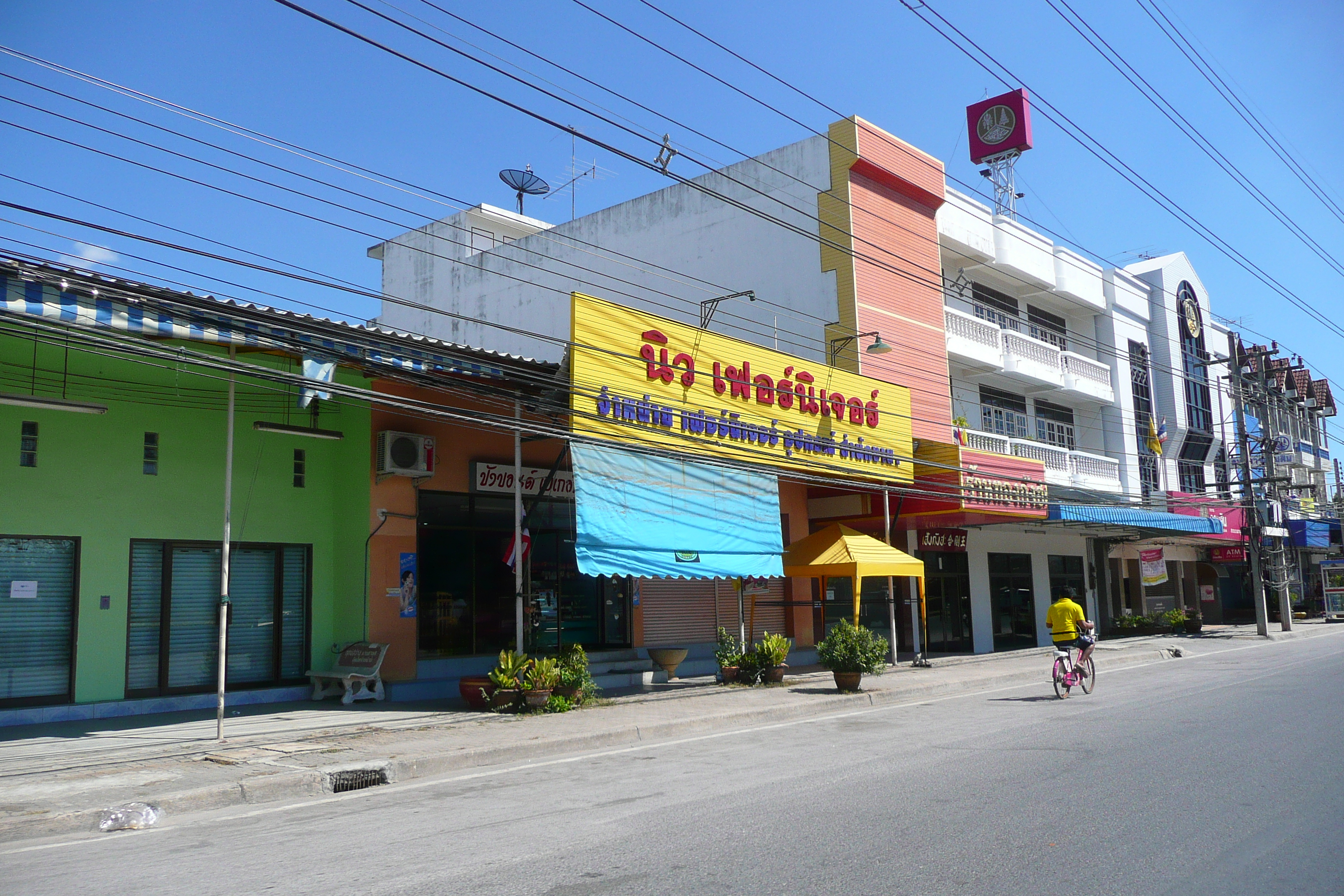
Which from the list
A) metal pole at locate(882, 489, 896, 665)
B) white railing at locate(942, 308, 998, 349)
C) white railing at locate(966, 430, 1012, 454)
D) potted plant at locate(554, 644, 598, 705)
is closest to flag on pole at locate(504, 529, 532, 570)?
potted plant at locate(554, 644, 598, 705)

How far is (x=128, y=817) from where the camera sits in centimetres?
796

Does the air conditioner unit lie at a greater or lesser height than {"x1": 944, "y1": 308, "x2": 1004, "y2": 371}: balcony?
lesser

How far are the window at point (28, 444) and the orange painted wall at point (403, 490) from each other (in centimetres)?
442

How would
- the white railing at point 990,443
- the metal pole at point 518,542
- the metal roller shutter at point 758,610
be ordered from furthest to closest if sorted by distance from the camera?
the white railing at point 990,443, the metal roller shutter at point 758,610, the metal pole at point 518,542

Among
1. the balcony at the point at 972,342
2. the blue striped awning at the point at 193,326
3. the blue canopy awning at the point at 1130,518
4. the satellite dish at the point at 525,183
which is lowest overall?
the blue canopy awning at the point at 1130,518

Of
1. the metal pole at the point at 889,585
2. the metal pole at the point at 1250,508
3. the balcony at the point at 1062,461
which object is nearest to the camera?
the metal pole at the point at 889,585

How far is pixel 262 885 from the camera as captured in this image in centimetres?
581

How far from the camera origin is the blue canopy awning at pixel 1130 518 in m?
24.7

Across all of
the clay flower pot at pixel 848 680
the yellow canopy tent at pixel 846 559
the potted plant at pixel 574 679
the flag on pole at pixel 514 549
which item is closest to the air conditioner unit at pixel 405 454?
the flag on pole at pixel 514 549

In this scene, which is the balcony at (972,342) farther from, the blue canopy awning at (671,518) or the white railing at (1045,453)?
the blue canopy awning at (671,518)

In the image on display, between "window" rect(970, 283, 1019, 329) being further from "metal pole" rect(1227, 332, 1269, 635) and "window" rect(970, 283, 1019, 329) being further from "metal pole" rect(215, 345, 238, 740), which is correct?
"metal pole" rect(215, 345, 238, 740)

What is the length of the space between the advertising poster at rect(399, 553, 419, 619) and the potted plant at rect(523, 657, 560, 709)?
2730 mm

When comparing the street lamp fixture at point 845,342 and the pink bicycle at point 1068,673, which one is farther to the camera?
the street lamp fixture at point 845,342

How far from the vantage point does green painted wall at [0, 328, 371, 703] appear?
41.6ft
